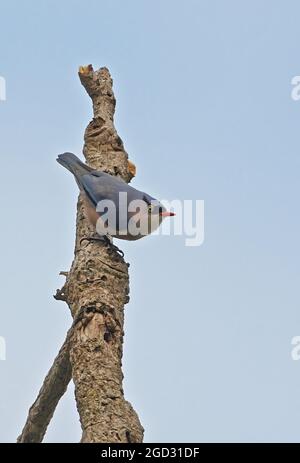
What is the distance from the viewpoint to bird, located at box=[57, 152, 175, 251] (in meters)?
6.21

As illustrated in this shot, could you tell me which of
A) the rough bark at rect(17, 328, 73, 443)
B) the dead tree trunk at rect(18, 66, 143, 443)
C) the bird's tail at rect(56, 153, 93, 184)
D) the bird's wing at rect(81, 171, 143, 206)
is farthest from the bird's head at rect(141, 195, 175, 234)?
the rough bark at rect(17, 328, 73, 443)

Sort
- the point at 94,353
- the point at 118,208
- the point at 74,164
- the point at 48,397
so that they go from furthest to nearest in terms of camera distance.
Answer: the point at 74,164 → the point at 118,208 → the point at 48,397 → the point at 94,353

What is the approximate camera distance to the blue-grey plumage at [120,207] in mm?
6227

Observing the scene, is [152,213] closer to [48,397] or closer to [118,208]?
[118,208]

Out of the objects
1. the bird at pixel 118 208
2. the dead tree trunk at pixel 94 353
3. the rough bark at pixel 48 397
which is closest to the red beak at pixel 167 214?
the bird at pixel 118 208

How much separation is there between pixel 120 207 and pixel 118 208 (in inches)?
0.6

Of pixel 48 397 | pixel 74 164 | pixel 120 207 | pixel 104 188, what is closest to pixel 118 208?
pixel 120 207

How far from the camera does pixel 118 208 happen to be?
20.7ft

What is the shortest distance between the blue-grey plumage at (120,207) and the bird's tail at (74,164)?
103 millimetres

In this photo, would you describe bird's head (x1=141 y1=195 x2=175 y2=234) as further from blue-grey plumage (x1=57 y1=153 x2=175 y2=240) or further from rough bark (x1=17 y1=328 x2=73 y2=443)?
rough bark (x1=17 y1=328 x2=73 y2=443)

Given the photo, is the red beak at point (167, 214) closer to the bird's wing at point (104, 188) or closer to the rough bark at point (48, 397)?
the bird's wing at point (104, 188)
